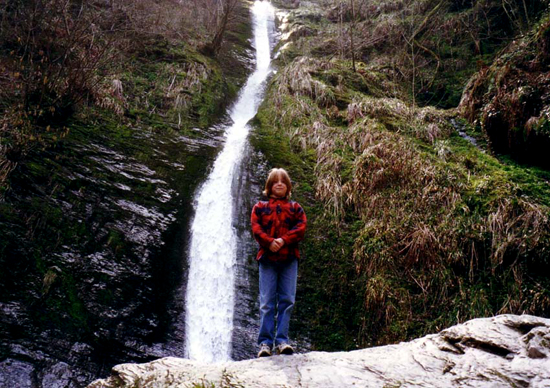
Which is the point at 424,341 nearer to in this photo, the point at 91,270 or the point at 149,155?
the point at 91,270

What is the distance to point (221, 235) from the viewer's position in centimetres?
699

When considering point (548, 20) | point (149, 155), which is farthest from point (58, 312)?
point (548, 20)

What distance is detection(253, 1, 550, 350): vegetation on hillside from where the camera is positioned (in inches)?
214

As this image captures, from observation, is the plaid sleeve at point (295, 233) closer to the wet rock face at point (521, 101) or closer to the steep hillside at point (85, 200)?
the steep hillside at point (85, 200)

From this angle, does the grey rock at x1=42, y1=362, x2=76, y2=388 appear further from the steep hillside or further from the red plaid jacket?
the red plaid jacket

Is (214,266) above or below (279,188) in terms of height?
below

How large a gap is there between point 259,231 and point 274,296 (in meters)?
0.65

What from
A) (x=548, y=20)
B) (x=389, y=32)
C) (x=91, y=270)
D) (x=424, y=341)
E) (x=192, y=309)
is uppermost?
(x=389, y=32)

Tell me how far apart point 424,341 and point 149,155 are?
20.9 feet

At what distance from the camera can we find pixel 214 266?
648cm

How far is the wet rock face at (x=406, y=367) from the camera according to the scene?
2.90 meters

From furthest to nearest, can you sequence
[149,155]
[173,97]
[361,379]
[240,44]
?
[240,44], [173,97], [149,155], [361,379]

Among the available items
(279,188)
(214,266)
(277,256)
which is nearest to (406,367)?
(277,256)

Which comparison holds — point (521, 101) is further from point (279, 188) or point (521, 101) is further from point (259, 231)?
point (259, 231)
